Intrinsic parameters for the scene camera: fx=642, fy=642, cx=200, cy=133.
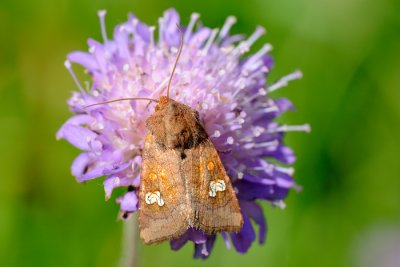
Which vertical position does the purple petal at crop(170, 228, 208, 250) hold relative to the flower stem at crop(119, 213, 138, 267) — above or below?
below

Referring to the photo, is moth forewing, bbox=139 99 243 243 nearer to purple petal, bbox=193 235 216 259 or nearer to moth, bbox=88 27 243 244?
moth, bbox=88 27 243 244

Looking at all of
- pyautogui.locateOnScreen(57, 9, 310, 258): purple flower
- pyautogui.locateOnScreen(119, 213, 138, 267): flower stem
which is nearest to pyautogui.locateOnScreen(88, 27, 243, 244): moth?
pyautogui.locateOnScreen(57, 9, 310, 258): purple flower

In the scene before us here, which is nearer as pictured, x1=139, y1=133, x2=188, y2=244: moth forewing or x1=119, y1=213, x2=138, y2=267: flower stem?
x1=139, y1=133, x2=188, y2=244: moth forewing

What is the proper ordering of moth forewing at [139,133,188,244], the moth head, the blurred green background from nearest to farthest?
moth forewing at [139,133,188,244] → the moth head → the blurred green background

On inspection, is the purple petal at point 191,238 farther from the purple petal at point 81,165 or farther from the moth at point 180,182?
the purple petal at point 81,165

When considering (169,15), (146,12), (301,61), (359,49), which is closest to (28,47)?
(146,12)

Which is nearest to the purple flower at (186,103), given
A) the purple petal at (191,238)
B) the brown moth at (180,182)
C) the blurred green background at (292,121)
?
the purple petal at (191,238)

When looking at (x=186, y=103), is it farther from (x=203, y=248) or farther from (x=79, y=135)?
(x=203, y=248)

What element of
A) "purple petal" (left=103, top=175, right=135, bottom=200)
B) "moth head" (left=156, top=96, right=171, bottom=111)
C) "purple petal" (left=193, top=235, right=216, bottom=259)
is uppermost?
"moth head" (left=156, top=96, right=171, bottom=111)

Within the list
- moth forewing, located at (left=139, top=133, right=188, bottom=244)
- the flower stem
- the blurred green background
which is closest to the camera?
moth forewing, located at (left=139, top=133, right=188, bottom=244)
